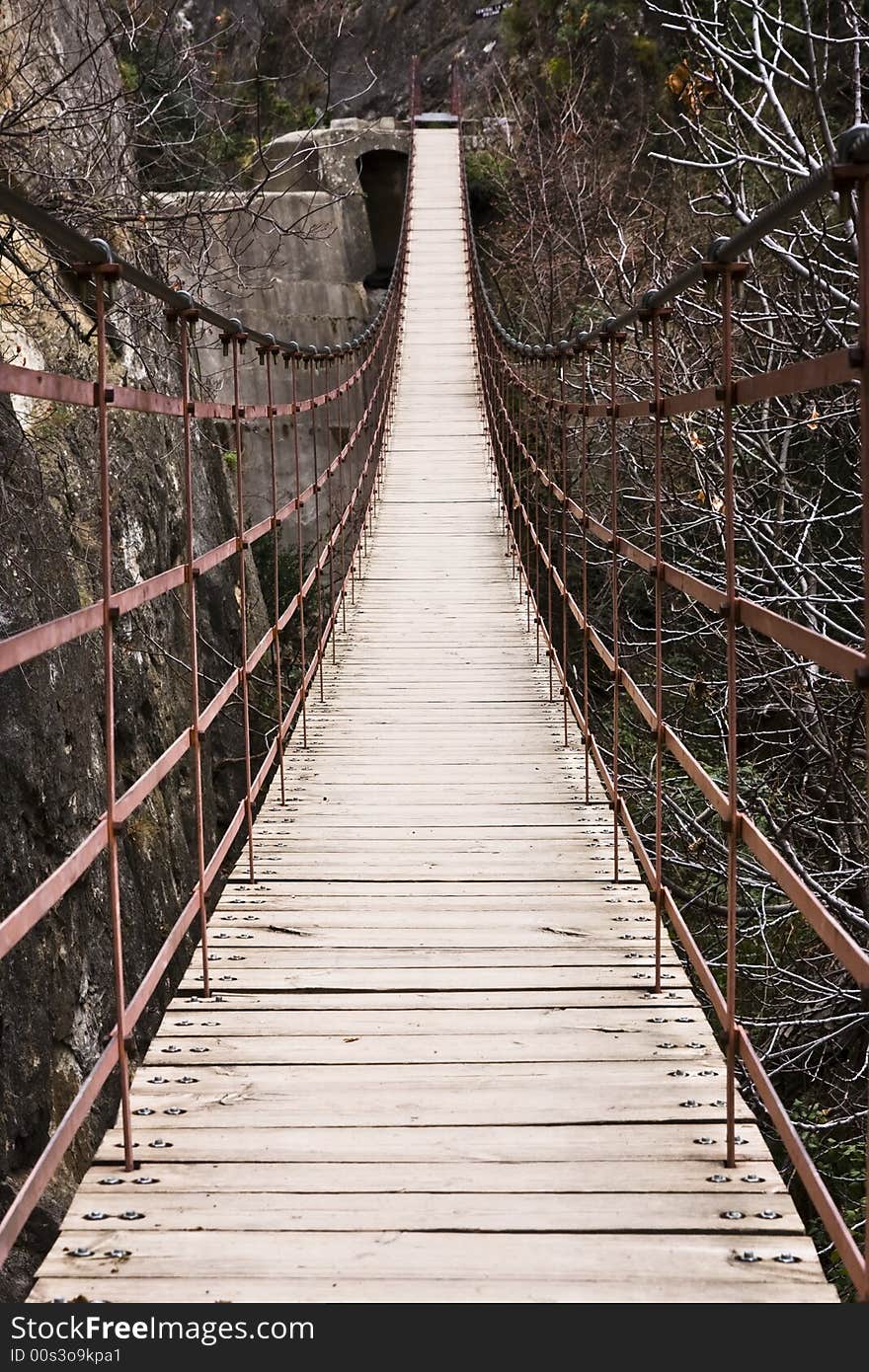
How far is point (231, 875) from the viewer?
2932 mm

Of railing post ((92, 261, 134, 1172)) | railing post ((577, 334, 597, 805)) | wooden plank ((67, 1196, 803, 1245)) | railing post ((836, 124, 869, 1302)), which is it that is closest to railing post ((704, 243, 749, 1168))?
wooden plank ((67, 1196, 803, 1245))

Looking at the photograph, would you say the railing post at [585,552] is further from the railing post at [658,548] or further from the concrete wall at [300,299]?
the concrete wall at [300,299]

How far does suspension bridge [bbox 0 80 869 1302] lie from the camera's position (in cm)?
151

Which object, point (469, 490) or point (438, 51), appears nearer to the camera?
point (469, 490)

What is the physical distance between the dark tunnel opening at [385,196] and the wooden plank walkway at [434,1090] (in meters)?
17.3

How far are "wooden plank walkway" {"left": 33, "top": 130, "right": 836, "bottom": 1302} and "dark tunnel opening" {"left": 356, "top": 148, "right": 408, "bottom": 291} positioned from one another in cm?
1729

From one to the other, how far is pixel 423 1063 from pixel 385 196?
19.4 m

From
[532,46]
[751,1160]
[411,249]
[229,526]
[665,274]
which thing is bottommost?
[751,1160]

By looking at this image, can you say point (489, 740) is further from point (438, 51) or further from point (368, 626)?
point (438, 51)

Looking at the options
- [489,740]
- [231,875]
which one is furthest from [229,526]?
[231,875]

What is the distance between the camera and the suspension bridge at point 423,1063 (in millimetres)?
1507

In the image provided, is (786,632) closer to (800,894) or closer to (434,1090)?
(800,894)

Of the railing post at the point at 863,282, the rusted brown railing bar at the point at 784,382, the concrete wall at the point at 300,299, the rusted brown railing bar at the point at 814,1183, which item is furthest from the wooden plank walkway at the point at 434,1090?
the concrete wall at the point at 300,299
